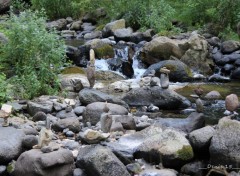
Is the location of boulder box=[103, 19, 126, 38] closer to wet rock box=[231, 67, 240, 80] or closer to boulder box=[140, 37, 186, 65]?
boulder box=[140, 37, 186, 65]

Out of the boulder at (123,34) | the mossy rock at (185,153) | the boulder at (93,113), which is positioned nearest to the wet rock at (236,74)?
the boulder at (123,34)

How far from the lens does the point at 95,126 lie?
351 inches

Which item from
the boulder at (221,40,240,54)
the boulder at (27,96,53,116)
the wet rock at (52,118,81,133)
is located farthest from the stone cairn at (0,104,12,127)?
the boulder at (221,40,240,54)

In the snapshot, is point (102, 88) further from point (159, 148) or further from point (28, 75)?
point (159, 148)

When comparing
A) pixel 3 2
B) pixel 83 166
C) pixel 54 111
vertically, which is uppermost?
pixel 83 166

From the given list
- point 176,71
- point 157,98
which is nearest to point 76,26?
point 176,71

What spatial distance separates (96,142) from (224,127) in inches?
81.2

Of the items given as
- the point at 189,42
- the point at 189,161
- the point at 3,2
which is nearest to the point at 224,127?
the point at 189,161

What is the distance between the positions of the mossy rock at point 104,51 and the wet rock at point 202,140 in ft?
35.2

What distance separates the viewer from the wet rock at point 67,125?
28.3 feet

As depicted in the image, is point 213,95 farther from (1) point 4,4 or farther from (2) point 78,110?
(1) point 4,4

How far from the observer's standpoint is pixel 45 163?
6461 mm

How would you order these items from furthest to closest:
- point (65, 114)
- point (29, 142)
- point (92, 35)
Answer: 1. point (92, 35)
2. point (65, 114)
3. point (29, 142)

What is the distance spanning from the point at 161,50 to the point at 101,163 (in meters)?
10.7
